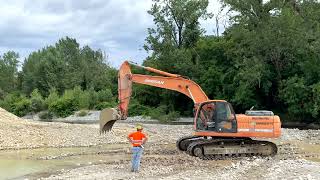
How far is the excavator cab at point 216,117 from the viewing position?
19.8m

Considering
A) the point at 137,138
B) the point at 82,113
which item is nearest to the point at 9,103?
the point at 82,113

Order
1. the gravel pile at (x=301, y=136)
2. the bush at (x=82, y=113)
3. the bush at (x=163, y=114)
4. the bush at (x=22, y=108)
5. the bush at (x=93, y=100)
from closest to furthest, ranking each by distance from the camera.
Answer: the gravel pile at (x=301, y=136) < the bush at (x=163, y=114) < the bush at (x=82, y=113) < the bush at (x=93, y=100) < the bush at (x=22, y=108)

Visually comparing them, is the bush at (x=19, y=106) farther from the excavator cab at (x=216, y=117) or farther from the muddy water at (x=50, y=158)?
the excavator cab at (x=216, y=117)

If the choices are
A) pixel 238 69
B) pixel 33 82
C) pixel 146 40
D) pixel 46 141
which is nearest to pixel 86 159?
pixel 46 141

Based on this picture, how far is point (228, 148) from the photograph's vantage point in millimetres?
20297

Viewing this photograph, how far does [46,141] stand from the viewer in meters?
27.5

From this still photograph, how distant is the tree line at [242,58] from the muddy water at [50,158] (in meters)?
22.7

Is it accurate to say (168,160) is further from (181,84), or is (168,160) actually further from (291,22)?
(291,22)

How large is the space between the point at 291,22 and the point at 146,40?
74.1 ft

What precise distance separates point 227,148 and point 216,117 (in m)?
1.48

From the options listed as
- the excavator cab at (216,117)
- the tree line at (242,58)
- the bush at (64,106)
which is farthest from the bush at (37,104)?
the excavator cab at (216,117)

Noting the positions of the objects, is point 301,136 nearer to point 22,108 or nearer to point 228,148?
point 228,148

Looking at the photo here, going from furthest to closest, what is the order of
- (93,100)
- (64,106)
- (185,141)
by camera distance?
(93,100) → (64,106) → (185,141)

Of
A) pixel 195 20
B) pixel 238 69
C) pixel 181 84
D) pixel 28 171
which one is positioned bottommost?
pixel 28 171
